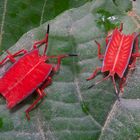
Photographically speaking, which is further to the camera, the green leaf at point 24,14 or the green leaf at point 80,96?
the green leaf at point 24,14

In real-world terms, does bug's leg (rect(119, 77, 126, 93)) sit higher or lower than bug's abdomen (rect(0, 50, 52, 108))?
lower

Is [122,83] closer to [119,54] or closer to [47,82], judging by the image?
[119,54]

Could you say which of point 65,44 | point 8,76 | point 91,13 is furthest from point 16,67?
point 91,13

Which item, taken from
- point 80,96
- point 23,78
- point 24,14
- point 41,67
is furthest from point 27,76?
point 24,14

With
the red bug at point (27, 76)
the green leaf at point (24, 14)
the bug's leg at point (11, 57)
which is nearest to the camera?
the red bug at point (27, 76)

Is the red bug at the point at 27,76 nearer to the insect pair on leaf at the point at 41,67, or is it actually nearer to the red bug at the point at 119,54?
the insect pair on leaf at the point at 41,67

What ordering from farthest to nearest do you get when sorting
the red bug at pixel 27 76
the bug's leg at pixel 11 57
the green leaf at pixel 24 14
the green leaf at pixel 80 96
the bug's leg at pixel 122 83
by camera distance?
the green leaf at pixel 24 14 → the bug's leg at pixel 11 57 → the red bug at pixel 27 76 → the bug's leg at pixel 122 83 → the green leaf at pixel 80 96

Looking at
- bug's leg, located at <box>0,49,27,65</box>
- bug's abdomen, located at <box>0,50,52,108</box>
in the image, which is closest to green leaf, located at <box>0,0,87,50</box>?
bug's leg, located at <box>0,49,27,65</box>

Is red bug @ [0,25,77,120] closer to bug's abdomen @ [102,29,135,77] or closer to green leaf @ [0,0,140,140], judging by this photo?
green leaf @ [0,0,140,140]

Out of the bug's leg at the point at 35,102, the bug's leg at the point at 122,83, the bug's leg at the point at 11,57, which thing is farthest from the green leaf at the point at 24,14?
the bug's leg at the point at 122,83
